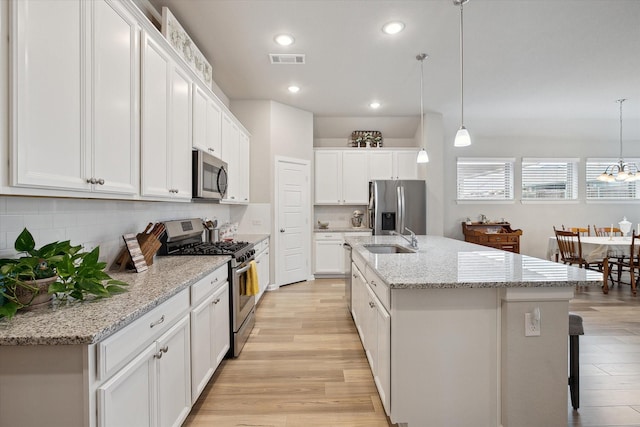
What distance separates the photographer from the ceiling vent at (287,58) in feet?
11.6

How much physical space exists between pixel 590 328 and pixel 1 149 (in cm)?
471

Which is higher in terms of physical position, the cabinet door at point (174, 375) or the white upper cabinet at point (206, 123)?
the white upper cabinet at point (206, 123)

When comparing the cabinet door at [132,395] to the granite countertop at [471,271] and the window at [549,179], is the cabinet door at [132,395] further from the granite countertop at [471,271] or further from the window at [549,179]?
the window at [549,179]

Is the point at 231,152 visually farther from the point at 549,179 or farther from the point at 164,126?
the point at 549,179

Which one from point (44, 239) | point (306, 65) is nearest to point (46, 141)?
point (44, 239)

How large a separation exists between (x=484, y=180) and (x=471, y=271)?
540 centimetres

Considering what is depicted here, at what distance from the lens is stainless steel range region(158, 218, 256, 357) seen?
2.57 meters

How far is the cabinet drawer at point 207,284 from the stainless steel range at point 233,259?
148mm

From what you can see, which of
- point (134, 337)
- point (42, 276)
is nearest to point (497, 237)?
point (134, 337)

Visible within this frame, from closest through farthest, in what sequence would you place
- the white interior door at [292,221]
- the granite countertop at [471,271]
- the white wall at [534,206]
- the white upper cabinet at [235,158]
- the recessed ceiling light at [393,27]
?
1. the granite countertop at [471,271]
2. the recessed ceiling light at [393,27]
3. the white upper cabinet at [235,158]
4. the white interior door at [292,221]
5. the white wall at [534,206]

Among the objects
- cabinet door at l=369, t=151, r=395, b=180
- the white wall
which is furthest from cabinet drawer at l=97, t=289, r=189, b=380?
the white wall

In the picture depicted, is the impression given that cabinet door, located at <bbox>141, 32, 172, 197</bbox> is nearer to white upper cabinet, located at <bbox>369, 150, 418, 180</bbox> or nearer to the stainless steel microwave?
the stainless steel microwave

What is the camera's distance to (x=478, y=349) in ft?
5.54

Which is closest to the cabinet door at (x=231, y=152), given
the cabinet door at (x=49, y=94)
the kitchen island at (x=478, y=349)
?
the cabinet door at (x=49, y=94)
